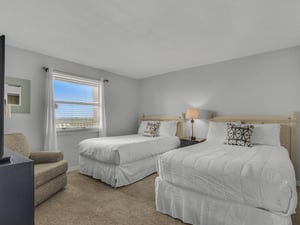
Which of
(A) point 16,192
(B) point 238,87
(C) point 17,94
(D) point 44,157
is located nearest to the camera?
(A) point 16,192

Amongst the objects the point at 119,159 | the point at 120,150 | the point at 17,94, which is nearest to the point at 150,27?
the point at 120,150

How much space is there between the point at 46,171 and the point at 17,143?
2.36 feet

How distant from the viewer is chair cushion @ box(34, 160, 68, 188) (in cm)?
216

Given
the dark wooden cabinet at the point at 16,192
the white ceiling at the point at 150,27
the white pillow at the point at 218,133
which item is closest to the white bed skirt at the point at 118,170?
the white pillow at the point at 218,133

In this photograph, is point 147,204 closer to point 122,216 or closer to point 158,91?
point 122,216

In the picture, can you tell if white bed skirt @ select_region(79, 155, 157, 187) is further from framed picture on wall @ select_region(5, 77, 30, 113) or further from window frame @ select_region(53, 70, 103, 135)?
framed picture on wall @ select_region(5, 77, 30, 113)

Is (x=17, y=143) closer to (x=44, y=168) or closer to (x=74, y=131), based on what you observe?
(x=44, y=168)

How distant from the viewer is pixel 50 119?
3.21 m

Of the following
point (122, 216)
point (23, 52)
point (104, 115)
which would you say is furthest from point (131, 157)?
point (23, 52)

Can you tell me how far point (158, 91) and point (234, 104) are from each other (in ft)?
6.49

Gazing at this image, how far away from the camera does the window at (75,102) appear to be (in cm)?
350

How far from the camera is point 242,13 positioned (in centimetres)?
196

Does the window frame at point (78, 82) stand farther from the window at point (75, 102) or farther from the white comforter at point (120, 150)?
the white comforter at point (120, 150)

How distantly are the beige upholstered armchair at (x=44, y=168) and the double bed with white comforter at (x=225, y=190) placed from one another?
149 centimetres
